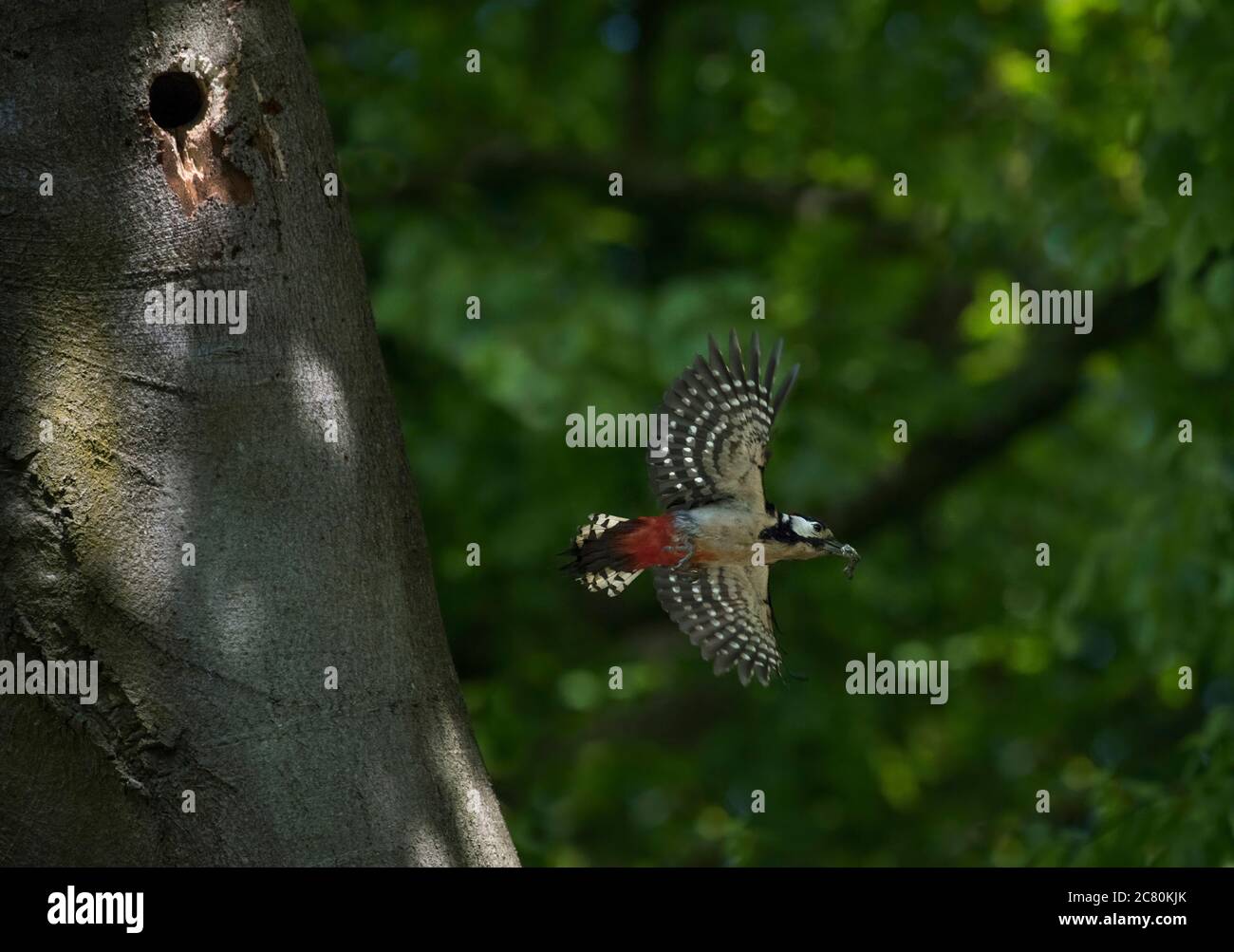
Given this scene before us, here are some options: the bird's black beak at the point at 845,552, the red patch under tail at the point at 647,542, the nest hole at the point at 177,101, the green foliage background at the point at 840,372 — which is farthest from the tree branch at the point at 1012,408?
the red patch under tail at the point at 647,542

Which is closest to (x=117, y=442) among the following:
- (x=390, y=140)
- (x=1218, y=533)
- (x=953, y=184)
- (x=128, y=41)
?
(x=128, y=41)

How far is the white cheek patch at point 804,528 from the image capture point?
297 cm

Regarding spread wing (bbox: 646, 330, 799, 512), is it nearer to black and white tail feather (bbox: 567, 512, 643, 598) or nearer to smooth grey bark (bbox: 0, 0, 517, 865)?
black and white tail feather (bbox: 567, 512, 643, 598)

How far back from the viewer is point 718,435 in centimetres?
308

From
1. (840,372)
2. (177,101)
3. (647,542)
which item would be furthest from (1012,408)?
(647,542)

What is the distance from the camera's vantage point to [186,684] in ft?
11.7

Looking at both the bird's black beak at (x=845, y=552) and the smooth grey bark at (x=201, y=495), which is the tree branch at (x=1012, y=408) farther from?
the bird's black beak at (x=845, y=552)

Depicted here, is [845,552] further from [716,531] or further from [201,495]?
[201,495]

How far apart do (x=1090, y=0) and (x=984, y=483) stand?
4.91 meters

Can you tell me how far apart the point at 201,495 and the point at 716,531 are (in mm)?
1270

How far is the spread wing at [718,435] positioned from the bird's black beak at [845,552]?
152 millimetres

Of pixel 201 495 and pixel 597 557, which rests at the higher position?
pixel 201 495

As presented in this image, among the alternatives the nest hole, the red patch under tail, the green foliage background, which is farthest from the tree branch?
the red patch under tail
